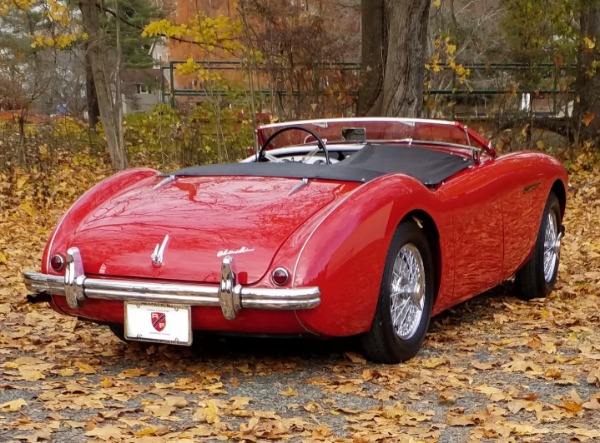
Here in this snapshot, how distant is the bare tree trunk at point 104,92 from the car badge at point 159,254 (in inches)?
412

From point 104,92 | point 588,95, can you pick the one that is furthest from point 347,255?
point 588,95

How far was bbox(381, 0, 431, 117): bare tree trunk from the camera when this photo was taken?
10.7 m

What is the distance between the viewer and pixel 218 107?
14.1 meters

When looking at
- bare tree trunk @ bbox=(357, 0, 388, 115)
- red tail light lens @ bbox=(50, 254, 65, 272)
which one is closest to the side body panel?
red tail light lens @ bbox=(50, 254, 65, 272)

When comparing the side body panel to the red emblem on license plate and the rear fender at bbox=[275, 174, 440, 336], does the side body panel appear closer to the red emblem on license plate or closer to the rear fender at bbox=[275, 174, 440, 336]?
the rear fender at bbox=[275, 174, 440, 336]

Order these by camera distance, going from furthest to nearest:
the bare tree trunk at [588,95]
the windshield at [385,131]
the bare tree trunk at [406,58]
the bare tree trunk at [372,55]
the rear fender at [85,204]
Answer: the bare tree trunk at [588,95], the bare tree trunk at [372,55], the bare tree trunk at [406,58], the windshield at [385,131], the rear fender at [85,204]

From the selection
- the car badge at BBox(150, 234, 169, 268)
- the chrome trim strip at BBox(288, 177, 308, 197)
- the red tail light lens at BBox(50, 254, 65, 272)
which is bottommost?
the red tail light lens at BBox(50, 254, 65, 272)

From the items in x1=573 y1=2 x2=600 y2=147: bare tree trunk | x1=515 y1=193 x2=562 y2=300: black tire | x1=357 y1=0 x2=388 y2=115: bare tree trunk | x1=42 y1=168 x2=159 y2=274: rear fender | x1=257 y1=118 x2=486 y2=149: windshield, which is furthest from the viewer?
x1=573 y1=2 x2=600 y2=147: bare tree trunk

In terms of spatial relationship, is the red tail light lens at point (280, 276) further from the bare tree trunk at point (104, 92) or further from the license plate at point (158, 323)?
the bare tree trunk at point (104, 92)

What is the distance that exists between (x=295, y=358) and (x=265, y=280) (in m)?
0.83

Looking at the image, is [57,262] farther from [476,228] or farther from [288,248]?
[476,228]

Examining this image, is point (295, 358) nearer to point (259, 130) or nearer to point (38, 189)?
point (259, 130)

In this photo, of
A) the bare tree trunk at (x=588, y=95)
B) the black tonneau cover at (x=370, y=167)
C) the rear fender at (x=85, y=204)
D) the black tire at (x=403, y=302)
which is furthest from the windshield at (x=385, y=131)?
the bare tree trunk at (x=588, y=95)

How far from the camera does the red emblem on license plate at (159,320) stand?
445 cm
